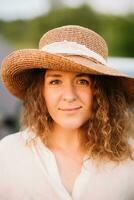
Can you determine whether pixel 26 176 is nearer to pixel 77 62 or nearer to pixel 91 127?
pixel 91 127

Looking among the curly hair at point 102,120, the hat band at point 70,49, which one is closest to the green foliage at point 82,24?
the curly hair at point 102,120

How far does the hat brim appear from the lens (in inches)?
153

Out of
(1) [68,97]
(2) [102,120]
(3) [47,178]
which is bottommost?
(3) [47,178]

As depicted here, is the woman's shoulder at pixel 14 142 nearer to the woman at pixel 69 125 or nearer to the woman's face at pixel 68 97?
the woman at pixel 69 125

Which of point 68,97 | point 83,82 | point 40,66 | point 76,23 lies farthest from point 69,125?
point 76,23

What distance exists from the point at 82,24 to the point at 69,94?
1335 inches

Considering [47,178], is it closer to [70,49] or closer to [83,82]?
[83,82]

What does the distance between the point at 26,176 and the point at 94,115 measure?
0.59m

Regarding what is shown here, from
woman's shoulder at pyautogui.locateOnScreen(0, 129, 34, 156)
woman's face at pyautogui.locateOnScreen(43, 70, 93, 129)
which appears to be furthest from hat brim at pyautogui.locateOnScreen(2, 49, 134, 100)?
woman's shoulder at pyautogui.locateOnScreen(0, 129, 34, 156)

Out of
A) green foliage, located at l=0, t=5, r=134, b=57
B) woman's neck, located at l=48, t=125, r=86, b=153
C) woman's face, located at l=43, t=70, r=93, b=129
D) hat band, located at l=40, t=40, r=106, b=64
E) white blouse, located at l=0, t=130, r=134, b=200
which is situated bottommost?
white blouse, located at l=0, t=130, r=134, b=200

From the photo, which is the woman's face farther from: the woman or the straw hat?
the straw hat

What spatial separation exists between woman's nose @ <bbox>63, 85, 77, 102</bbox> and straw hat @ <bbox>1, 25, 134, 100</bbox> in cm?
13

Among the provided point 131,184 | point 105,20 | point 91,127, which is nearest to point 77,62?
point 91,127

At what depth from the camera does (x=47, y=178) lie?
4062 mm
